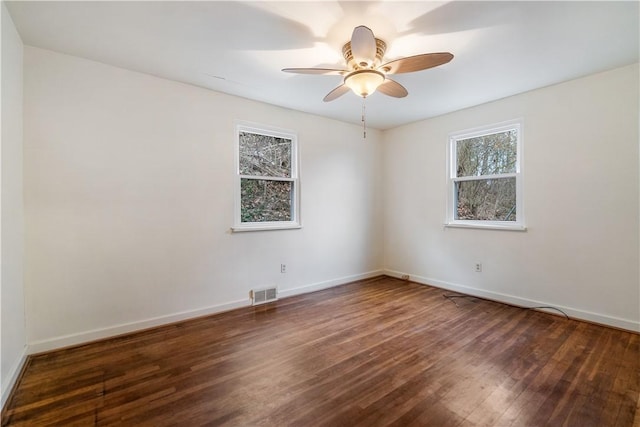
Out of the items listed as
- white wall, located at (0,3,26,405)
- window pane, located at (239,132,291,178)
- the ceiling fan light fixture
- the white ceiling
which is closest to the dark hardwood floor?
white wall, located at (0,3,26,405)

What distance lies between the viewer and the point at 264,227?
3760mm

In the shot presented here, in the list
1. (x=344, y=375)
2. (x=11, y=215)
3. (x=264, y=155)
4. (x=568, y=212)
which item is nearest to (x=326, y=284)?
(x=264, y=155)

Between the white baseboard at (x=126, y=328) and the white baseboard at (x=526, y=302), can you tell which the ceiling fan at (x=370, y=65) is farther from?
the white baseboard at (x=526, y=302)

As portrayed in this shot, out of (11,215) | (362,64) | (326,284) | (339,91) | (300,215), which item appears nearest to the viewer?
(11,215)

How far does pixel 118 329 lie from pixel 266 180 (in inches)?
88.7

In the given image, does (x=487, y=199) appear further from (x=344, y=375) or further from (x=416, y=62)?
(x=344, y=375)

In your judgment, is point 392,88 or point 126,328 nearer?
point 392,88

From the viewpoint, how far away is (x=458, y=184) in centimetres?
427

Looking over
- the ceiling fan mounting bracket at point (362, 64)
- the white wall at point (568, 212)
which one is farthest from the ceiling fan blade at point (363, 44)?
the white wall at point (568, 212)

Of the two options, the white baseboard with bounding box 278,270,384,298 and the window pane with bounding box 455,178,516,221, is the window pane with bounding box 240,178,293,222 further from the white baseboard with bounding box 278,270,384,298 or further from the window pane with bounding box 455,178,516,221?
the window pane with bounding box 455,178,516,221

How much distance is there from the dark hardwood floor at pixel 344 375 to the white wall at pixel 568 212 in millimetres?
419

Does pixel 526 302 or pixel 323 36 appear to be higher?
pixel 323 36

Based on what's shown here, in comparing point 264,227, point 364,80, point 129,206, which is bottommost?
point 264,227

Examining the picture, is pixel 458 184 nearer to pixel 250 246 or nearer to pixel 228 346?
pixel 250 246
